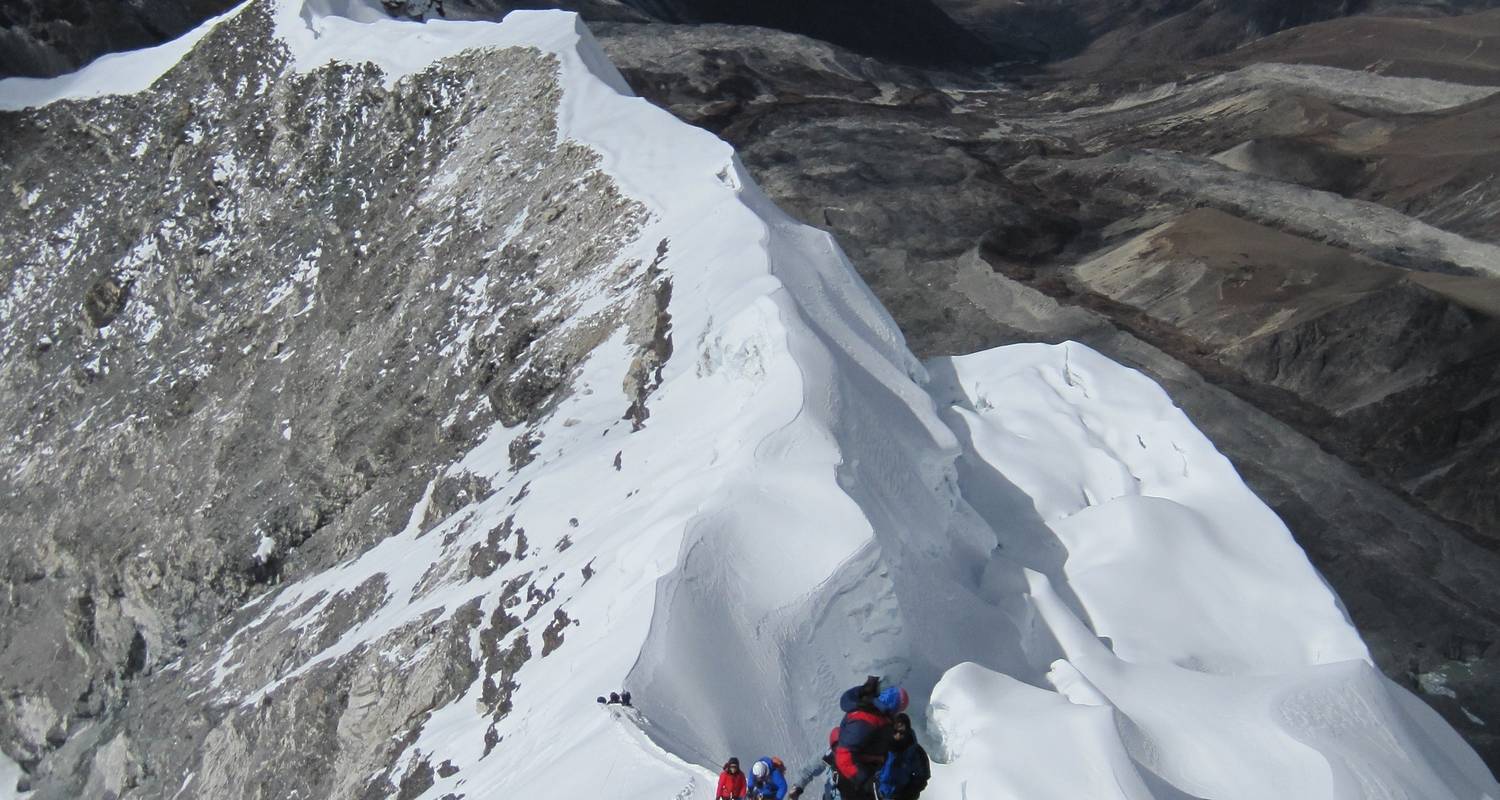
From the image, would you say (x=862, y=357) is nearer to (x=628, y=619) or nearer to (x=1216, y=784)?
(x=628, y=619)

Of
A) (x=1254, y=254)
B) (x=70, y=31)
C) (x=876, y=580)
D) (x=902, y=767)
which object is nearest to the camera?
(x=902, y=767)

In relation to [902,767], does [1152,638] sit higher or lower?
lower

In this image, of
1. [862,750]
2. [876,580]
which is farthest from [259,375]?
[862,750]

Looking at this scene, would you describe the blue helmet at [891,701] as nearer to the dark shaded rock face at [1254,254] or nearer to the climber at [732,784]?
the climber at [732,784]

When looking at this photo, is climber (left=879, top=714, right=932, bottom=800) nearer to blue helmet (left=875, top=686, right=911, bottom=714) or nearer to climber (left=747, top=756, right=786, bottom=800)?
blue helmet (left=875, top=686, right=911, bottom=714)

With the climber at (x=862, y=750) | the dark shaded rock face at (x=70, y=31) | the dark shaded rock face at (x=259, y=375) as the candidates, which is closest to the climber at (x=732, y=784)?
the climber at (x=862, y=750)


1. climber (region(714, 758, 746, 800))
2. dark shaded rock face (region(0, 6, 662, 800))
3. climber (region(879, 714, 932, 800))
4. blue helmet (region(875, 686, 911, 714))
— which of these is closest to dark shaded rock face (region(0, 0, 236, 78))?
dark shaded rock face (region(0, 6, 662, 800))

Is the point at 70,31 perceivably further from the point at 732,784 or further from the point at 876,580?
the point at 732,784
